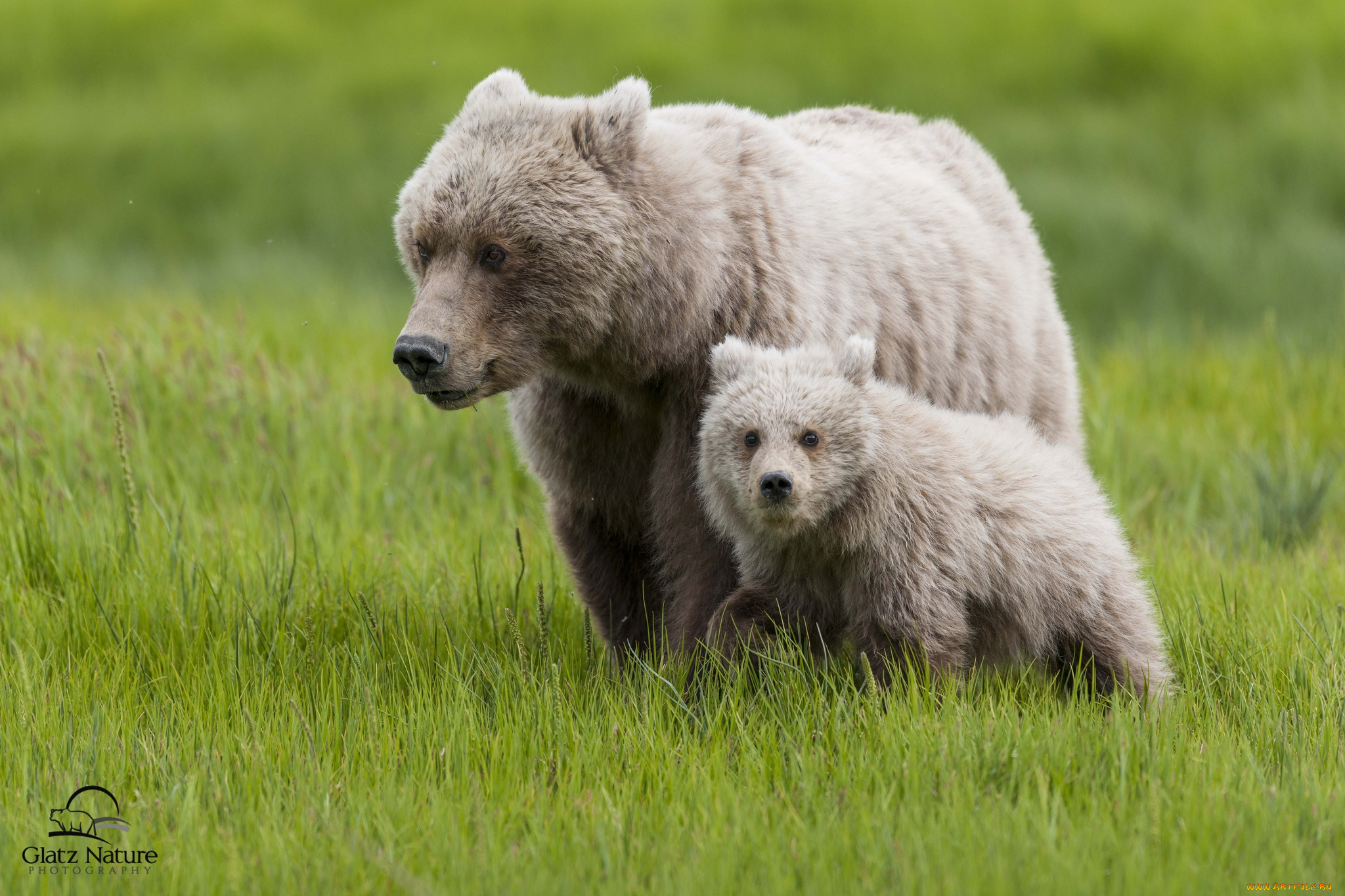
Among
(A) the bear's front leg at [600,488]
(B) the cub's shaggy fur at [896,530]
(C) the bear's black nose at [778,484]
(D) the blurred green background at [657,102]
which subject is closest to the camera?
(C) the bear's black nose at [778,484]

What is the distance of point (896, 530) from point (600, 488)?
1244mm

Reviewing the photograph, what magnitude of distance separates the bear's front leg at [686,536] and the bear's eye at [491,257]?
799mm

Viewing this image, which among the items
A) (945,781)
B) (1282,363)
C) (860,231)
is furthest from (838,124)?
(1282,363)

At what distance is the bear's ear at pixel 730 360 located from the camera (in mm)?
4230

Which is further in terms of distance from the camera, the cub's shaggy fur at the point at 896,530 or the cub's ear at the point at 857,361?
the cub's ear at the point at 857,361

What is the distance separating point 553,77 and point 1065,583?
11611 mm

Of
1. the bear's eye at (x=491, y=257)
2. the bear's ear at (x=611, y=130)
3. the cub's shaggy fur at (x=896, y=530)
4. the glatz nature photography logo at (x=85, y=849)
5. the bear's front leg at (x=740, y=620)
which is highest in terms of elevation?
the bear's ear at (x=611, y=130)

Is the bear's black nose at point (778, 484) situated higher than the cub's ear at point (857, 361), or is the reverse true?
the cub's ear at point (857, 361)

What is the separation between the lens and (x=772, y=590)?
4367 mm

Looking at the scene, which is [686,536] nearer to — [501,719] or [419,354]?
[501,719]

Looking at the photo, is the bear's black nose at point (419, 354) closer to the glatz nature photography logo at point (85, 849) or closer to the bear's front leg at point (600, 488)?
the bear's front leg at point (600, 488)

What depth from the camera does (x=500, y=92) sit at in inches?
177

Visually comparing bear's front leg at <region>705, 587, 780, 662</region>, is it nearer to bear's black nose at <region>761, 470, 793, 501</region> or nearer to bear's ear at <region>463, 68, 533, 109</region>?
bear's black nose at <region>761, 470, 793, 501</region>

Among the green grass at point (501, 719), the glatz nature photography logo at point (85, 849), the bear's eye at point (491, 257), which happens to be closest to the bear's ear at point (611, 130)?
the bear's eye at point (491, 257)
